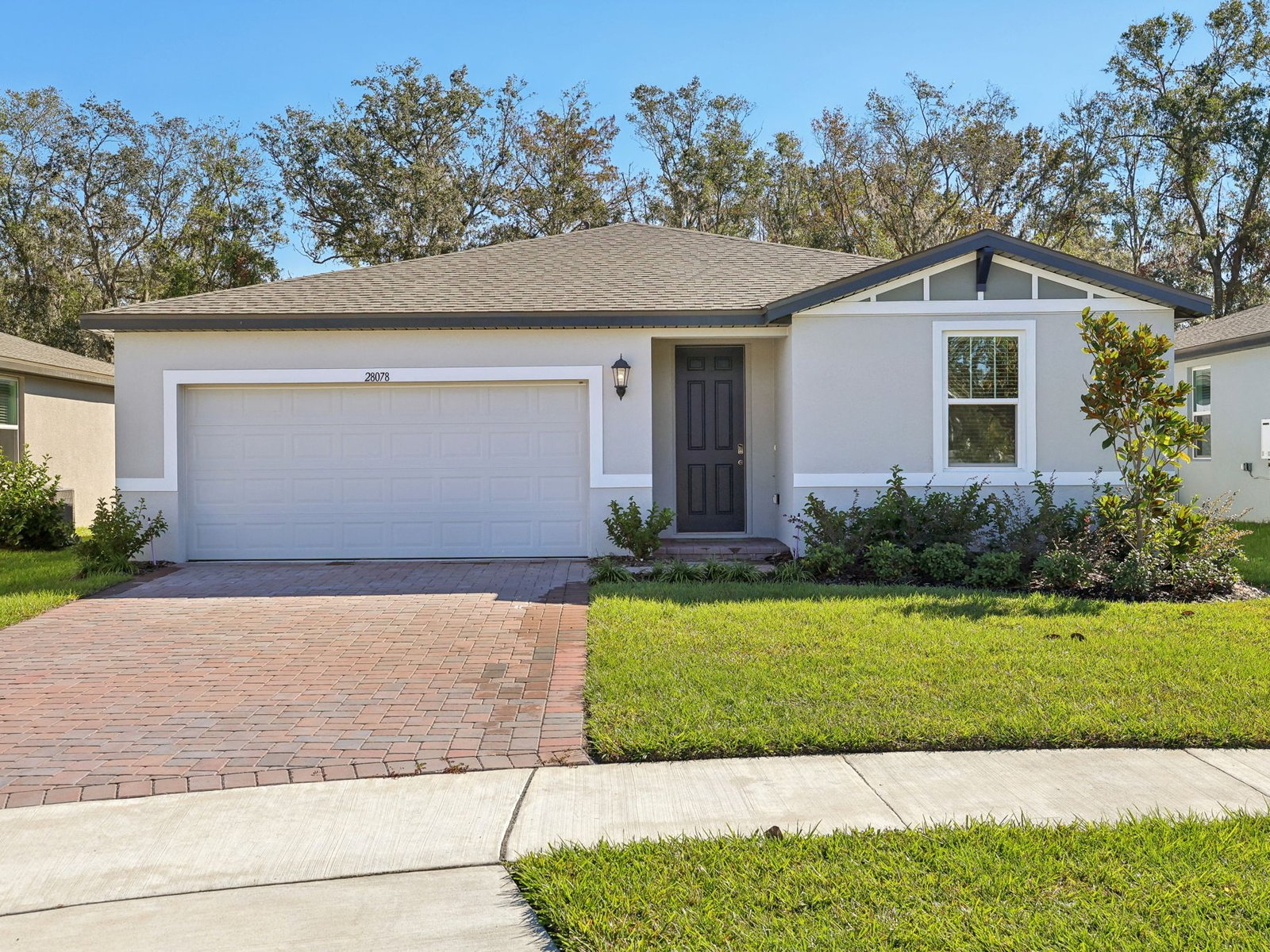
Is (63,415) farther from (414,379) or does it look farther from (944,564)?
(944,564)

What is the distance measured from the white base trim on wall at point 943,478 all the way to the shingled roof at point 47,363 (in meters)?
12.2

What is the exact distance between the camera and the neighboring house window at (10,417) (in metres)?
15.8

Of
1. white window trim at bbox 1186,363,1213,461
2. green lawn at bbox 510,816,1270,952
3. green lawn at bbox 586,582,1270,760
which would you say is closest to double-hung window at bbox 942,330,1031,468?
green lawn at bbox 586,582,1270,760

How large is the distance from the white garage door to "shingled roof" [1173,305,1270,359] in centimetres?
919

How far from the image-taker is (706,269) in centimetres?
1355

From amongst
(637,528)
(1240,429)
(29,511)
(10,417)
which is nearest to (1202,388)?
(1240,429)

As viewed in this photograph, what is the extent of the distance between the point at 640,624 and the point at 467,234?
2516cm

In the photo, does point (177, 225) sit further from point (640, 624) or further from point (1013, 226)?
point (640, 624)

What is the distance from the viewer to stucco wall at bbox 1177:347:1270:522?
15250 mm

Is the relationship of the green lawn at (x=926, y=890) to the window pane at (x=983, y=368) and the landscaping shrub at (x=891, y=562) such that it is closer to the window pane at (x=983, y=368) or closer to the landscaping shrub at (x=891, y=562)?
the landscaping shrub at (x=891, y=562)

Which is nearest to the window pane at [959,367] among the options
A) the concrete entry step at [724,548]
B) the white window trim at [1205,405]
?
the concrete entry step at [724,548]

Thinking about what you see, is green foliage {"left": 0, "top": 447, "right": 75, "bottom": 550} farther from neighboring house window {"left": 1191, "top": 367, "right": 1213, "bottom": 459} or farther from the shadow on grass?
neighboring house window {"left": 1191, "top": 367, "right": 1213, "bottom": 459}

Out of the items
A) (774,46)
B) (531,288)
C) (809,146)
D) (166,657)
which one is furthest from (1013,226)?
(166,657)

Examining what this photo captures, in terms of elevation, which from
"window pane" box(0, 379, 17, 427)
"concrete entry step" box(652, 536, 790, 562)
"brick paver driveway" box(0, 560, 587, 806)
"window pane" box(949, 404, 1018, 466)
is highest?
"window pane" box(0, 379, 17, 427)
